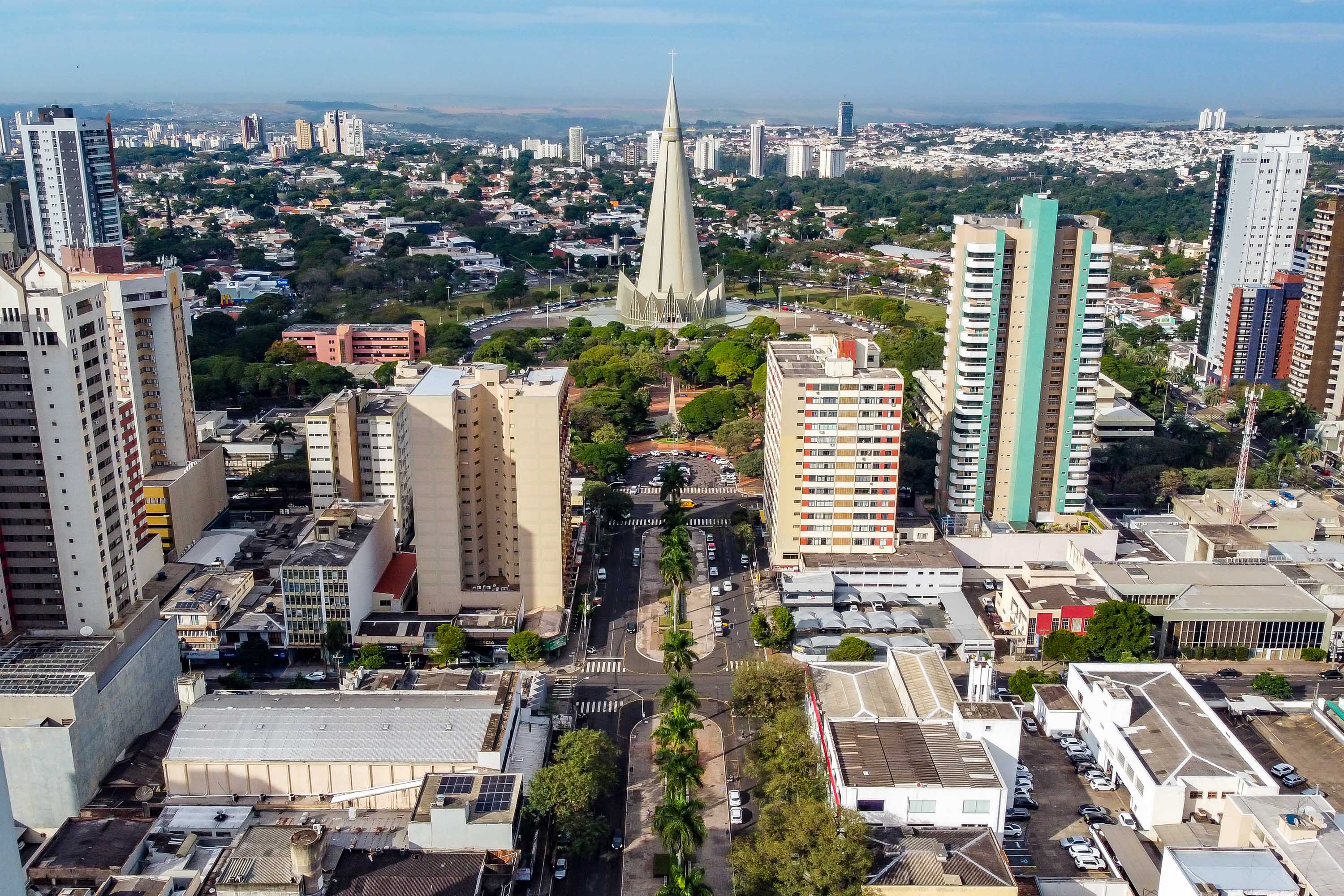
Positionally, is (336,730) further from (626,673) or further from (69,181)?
(69,181)

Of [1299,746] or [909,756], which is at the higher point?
[909,756]

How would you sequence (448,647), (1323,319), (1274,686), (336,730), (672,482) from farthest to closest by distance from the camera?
(1323,319)
(672,482)
(448,647)
(1274,686)
(336,730)

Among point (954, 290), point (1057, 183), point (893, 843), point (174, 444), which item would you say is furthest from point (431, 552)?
point (1057, 183)

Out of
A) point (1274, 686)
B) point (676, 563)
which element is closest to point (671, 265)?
point (676, 563)

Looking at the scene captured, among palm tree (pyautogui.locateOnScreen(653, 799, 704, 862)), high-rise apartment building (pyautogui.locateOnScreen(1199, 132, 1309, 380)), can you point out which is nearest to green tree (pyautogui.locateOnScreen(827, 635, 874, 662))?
palm tree (pyautogui.locateOnScreen(653, 799, 704, 862))

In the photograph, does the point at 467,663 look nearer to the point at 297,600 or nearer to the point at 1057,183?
the point at 297,600

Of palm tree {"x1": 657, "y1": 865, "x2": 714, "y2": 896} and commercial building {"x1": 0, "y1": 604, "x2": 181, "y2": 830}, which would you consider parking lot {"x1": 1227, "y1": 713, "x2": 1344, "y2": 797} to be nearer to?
palm tree {"x1": 657, "y1": 865, "x2": 714, "y2": 896}
